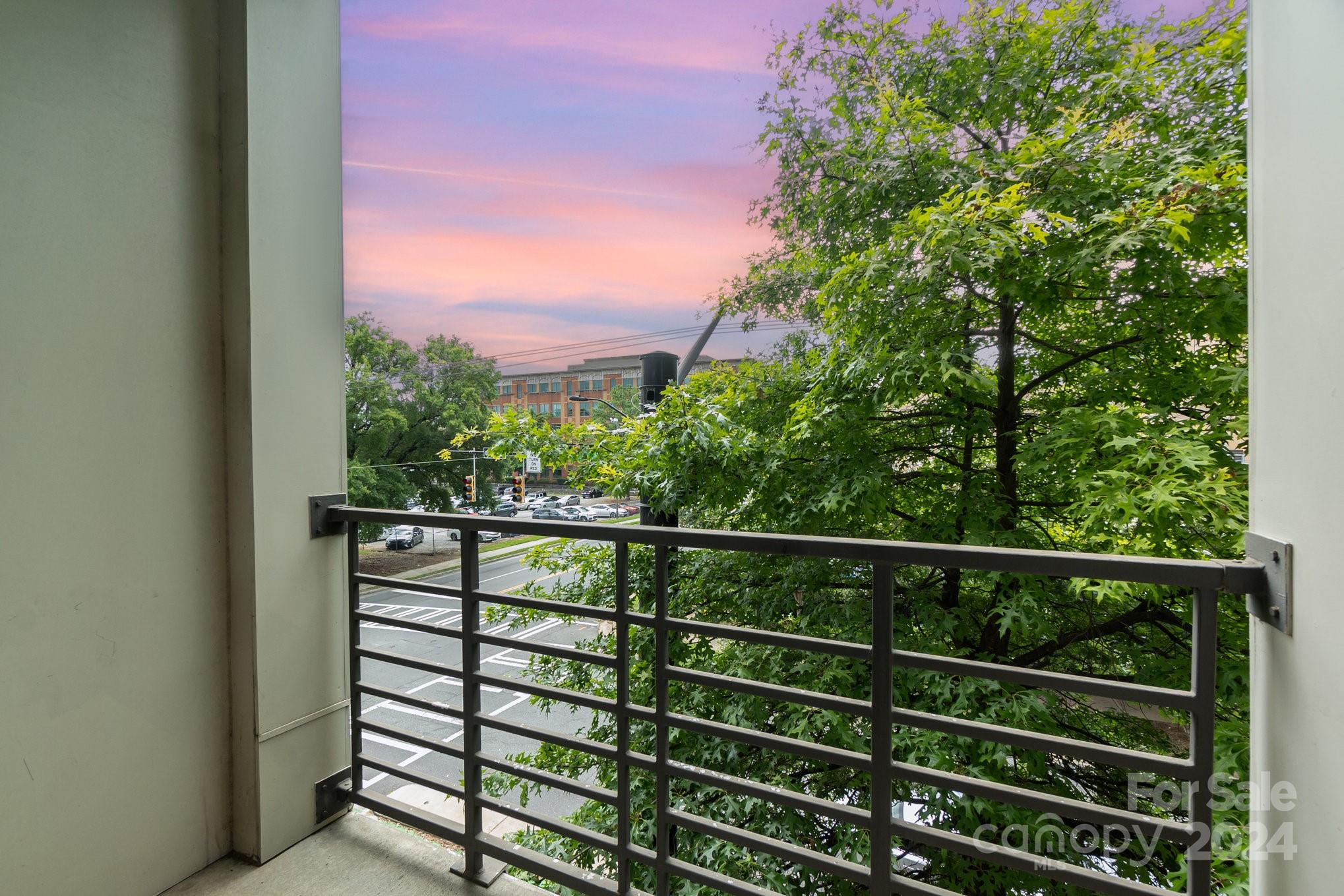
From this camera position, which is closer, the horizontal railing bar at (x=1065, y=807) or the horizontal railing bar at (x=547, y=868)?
the horizontal railing bar at (x=1065, y=807)

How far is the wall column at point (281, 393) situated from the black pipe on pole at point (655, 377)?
2227mm

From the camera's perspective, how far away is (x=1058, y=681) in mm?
928

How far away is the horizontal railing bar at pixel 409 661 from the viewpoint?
4.82 feet

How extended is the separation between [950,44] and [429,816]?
4.47 meters

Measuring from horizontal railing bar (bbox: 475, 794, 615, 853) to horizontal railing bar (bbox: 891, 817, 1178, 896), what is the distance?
27.2 inches

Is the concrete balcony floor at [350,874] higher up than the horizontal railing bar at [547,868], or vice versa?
the horizontal railing bar at [547,868]

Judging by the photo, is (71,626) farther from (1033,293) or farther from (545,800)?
(545,800)

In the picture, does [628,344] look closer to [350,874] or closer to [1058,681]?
[350,874]

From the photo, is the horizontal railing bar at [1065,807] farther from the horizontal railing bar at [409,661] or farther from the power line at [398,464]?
the power line at [398,464]

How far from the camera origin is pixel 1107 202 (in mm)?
2689

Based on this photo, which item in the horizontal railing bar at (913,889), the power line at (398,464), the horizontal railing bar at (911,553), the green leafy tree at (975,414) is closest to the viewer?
the horizontal railing bar at (911,553)

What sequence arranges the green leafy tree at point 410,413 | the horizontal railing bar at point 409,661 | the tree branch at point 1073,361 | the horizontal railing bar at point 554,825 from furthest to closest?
the tree branch at point 1073,361 → the green leafy tree at point 410,413 → the horizontal railing bar at point 409,661 → the horizontal railing bar at point 554,825

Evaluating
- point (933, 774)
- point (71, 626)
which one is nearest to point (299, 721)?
point (71, 626)

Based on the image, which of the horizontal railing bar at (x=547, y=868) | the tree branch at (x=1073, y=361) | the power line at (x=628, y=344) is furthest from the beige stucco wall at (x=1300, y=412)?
the power line at (x=628, y=344)
